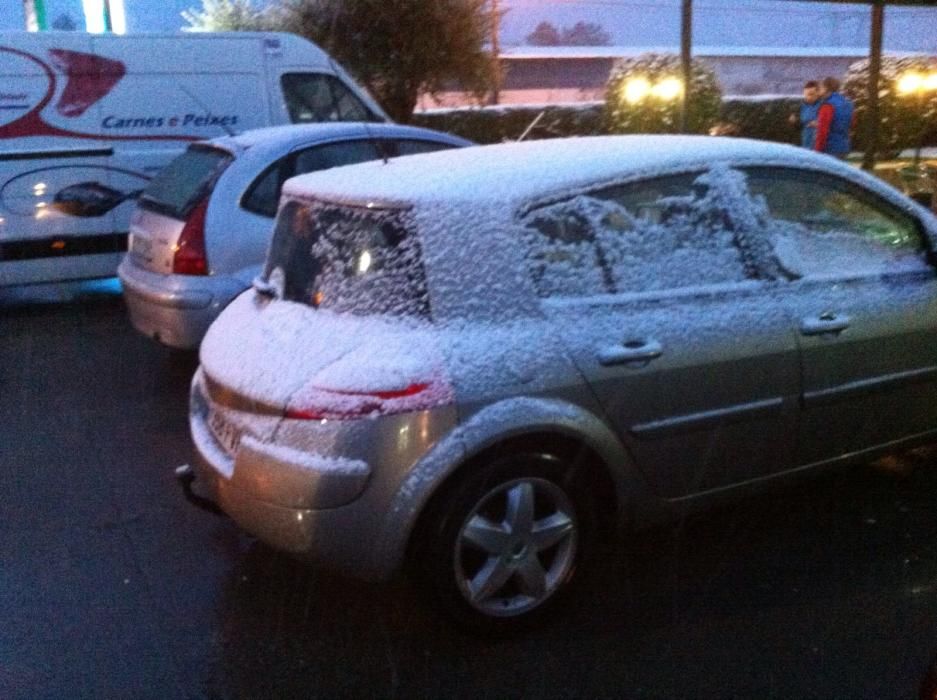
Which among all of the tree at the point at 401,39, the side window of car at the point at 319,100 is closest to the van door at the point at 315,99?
the side window of car at the point at 319,100

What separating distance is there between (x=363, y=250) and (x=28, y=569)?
6.37 feet

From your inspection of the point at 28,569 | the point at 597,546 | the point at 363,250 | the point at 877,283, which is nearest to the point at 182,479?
the point at 28,569

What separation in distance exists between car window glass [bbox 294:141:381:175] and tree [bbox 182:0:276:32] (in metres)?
12.7

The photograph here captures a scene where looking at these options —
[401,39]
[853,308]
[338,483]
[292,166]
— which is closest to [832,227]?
[853,308]

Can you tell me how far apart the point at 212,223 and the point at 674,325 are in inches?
143

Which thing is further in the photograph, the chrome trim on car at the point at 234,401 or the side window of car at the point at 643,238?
the side window of car at the point at 643,238

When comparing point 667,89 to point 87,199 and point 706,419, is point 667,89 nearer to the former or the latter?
point 87,199

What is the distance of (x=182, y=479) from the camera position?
443 cm

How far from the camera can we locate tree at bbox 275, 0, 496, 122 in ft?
58.8

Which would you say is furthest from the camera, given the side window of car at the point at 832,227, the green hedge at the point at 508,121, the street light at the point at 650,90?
the green hedge at the point at 508,121

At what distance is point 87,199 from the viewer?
9555 millimetres

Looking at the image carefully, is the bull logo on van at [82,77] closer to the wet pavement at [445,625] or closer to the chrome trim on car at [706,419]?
the wet pavement at [445,625]

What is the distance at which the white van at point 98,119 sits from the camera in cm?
938

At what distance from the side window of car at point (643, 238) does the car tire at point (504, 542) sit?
0.64 meters
